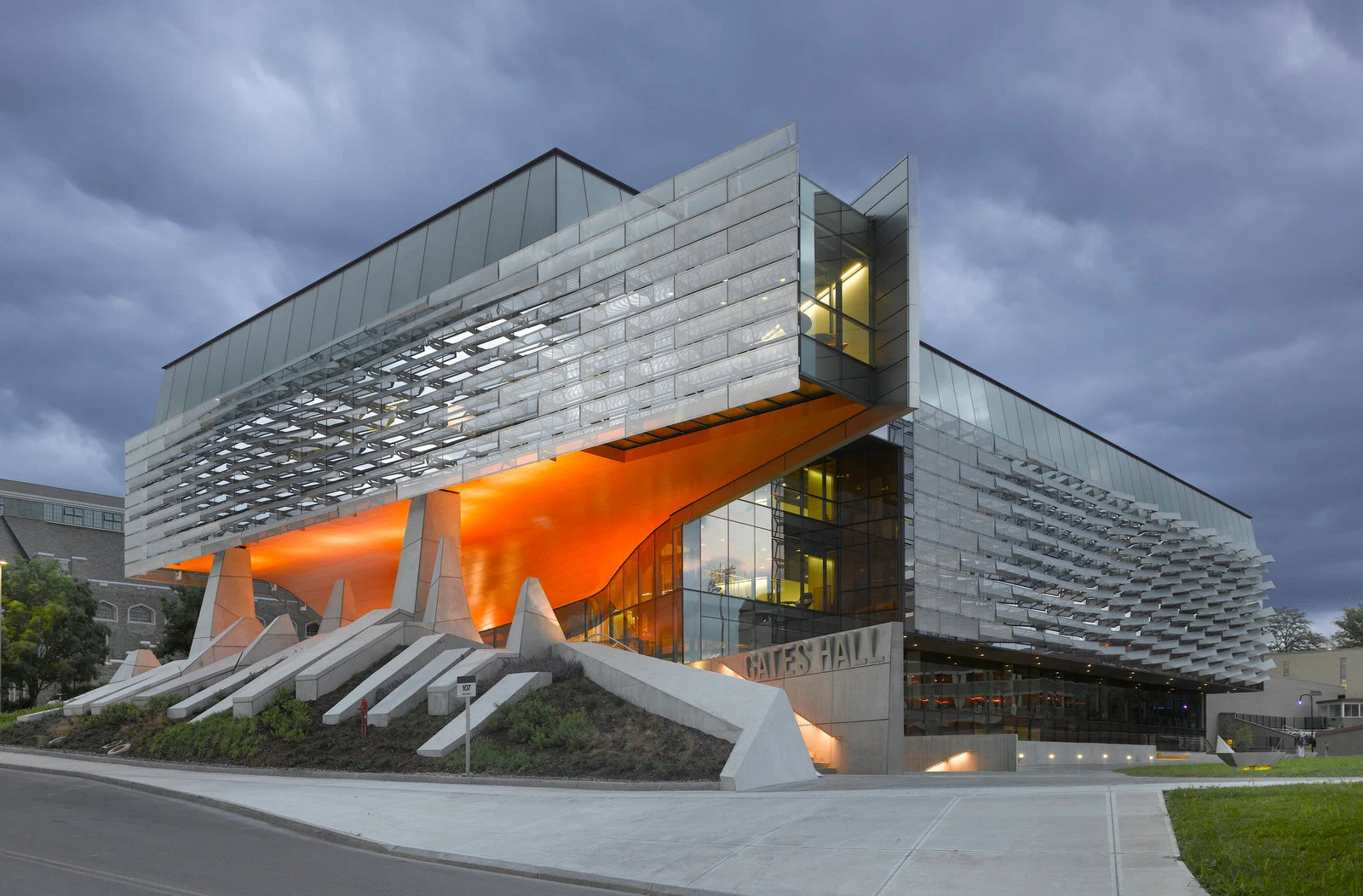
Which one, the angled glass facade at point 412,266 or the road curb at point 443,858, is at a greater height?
the angled glass facade at point 412,266

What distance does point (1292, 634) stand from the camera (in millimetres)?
142000

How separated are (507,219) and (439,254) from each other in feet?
12.5

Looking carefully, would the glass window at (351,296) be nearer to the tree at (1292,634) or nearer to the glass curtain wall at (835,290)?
the glass curtain wall at (835,290)

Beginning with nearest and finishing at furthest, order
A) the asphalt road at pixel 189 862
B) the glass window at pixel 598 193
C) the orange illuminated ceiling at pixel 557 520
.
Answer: the asphalt road at pixel 189 862, the orange illuminated ceiling at pixel 557 520, the glass window at pixel 598 193

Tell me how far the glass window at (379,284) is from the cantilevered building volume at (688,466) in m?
0.15

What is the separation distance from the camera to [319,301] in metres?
45.4

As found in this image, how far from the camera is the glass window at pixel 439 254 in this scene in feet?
126

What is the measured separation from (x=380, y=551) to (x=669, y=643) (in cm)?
1844

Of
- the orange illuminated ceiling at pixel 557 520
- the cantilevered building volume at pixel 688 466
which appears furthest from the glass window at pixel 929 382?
the orange illuminated ceiling at pixel 557 520

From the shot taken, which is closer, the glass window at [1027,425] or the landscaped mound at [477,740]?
the landscaped mound at [477,740]

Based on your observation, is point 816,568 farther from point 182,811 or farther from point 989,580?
point 182,811

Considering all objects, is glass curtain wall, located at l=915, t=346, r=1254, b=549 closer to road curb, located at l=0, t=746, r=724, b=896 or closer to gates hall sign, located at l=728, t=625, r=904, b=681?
gates hall sign, located at l=728, t=625, r=904, b=681

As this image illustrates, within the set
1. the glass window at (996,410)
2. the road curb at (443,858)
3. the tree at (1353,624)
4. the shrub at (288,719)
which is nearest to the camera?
the road curb at (443,858)

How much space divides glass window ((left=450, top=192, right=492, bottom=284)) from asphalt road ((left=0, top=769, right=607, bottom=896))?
74.7ft
